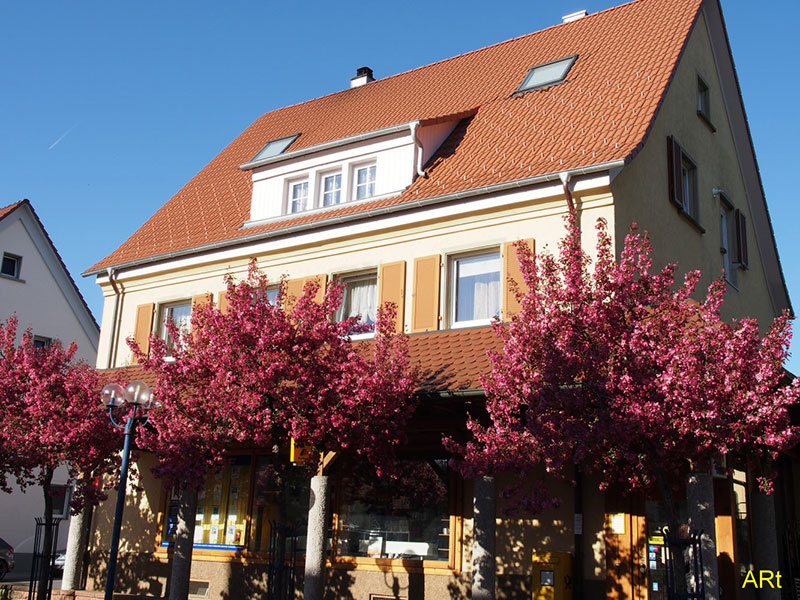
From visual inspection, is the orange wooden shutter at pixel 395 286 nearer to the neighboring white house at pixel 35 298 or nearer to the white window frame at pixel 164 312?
the white window frame at pixel 164 312

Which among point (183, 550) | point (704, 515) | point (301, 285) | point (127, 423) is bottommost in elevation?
point (183, 550)

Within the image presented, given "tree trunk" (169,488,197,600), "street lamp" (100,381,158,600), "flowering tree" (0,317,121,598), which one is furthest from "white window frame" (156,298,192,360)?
"street lamp" (100,381,158,600)

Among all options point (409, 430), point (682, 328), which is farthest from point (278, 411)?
point (682, 328)

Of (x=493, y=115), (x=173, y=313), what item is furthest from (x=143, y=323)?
(x=493, y=115)

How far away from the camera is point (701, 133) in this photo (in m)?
17.6

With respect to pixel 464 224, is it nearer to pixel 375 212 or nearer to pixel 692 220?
pixel 375 212

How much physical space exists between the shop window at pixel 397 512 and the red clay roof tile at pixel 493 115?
469 centimetres

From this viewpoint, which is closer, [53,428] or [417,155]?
[53,428]

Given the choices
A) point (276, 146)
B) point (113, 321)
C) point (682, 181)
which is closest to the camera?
point (682, 181)

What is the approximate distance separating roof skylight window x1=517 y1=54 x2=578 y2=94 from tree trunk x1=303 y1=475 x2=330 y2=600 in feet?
29.4

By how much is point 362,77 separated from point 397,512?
13084mm

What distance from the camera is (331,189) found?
17.4 meters

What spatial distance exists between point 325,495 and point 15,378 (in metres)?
6.44

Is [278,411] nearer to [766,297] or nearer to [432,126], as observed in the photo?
[432,126]
